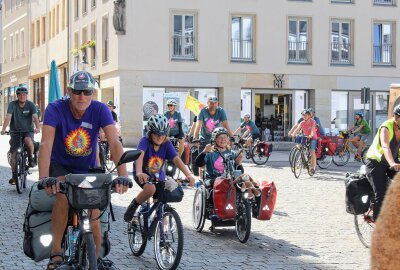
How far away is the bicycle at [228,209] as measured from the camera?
871 cm

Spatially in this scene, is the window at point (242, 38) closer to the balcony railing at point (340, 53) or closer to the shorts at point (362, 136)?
the balcony railing at point (340, 53)

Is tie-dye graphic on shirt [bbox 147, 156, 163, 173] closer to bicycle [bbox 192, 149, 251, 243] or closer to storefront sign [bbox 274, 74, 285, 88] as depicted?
bicycle [bbox 192, 149, 251, 243]

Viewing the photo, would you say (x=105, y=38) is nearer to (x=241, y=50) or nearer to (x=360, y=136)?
(x=241, y=50)

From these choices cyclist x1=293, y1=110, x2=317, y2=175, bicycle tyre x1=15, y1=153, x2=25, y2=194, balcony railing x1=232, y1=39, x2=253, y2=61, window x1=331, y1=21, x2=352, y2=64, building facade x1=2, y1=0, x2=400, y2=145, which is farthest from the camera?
window x1=331, y1=21, x2=352, y2=64

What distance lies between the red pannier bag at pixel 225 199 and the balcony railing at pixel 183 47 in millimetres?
26264

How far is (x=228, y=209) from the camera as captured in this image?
29.5 feet

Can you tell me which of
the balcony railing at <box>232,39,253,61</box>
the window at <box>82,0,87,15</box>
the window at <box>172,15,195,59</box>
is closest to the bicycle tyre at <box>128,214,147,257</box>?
the window at <box>172,15,195,59</box>

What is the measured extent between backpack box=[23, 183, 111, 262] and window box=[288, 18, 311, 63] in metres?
32.2

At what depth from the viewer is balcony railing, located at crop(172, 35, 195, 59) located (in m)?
35.1

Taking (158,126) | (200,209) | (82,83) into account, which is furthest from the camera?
(200,209)

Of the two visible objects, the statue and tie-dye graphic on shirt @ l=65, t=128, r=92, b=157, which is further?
the statue

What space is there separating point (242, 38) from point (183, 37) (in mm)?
2960

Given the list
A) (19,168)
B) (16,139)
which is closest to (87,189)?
(19,168)

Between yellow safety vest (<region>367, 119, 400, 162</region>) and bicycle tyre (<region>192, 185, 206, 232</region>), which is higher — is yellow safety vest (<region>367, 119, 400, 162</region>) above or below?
above
